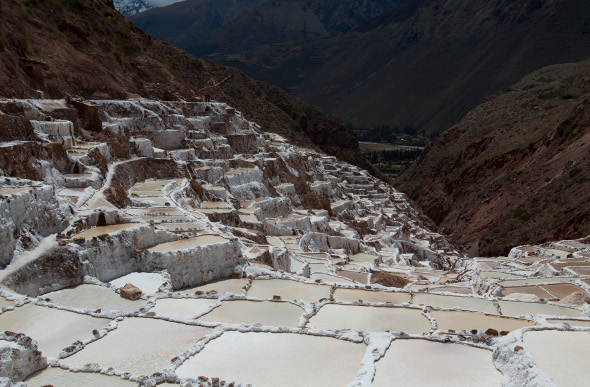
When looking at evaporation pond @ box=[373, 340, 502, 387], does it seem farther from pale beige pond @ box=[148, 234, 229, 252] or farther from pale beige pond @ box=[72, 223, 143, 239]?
pale beige pond @ box=[72, 223, 143, 239]

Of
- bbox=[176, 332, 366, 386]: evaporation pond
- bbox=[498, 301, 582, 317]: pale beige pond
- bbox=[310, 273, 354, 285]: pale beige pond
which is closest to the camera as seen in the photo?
bbox=[176, 332, 366, 386]: evaporation pond

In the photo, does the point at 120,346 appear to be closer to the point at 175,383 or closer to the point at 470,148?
the point at 175,383

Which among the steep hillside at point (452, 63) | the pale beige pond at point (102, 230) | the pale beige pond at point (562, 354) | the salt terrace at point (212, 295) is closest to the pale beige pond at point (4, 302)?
the salt terrace at point (212, 295)

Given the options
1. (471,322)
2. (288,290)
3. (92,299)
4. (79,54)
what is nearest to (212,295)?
(288,290)

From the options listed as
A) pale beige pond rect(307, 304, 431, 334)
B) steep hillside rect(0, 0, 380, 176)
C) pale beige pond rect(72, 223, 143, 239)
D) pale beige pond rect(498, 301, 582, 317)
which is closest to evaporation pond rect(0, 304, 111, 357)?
pale beige pond rect(72, 223, 143, 239)

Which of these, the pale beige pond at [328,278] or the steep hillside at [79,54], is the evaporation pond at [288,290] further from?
the steep hillside at [79,54]
